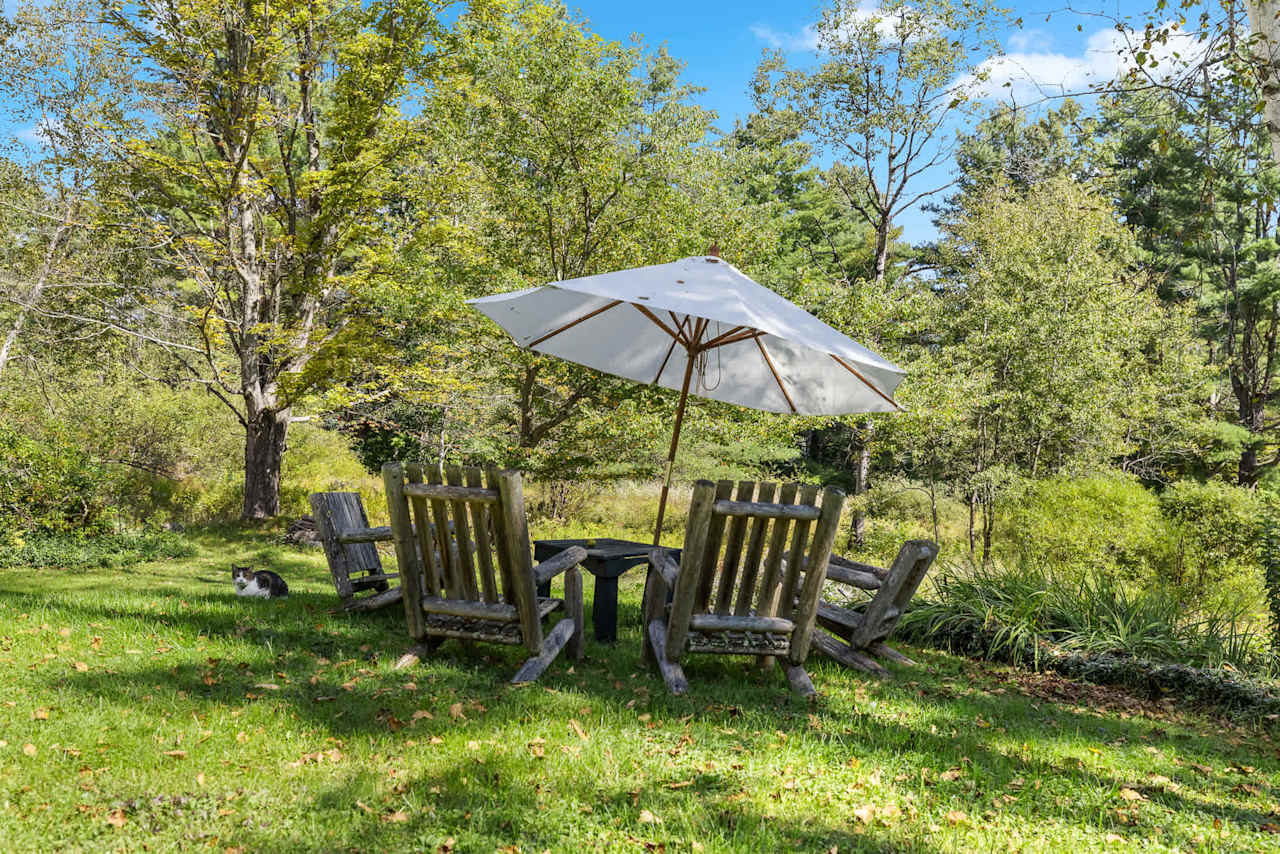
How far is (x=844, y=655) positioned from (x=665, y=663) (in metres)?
1.36

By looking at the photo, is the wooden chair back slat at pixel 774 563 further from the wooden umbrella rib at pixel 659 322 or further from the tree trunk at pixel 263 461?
the tree trunk at pixel 263 461

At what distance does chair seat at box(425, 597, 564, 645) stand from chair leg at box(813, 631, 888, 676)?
1727 millimetres

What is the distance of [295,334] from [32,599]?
255 inches

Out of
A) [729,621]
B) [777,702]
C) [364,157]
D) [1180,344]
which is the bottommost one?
[777,702]

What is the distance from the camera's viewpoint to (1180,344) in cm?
1883

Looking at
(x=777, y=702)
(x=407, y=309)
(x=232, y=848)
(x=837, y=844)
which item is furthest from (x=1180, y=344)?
(x=232, y=848)

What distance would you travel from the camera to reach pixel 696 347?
5332mm

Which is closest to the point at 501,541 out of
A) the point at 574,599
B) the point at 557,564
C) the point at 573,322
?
the point at 557,564

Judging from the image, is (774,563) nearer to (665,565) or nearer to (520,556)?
(665,565)

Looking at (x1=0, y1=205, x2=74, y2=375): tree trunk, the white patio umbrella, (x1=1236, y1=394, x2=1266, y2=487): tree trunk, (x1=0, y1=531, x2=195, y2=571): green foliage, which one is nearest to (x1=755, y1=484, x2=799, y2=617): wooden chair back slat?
the white patio umbrella

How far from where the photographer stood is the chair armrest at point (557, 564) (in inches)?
163

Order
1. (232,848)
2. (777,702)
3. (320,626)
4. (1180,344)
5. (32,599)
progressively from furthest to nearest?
(1180,344) → (32,599) → (320,626) → (777,702) → (232,848)

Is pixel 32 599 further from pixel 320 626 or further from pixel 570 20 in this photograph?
pixel 570 20

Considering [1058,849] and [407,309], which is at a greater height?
[407,309]
